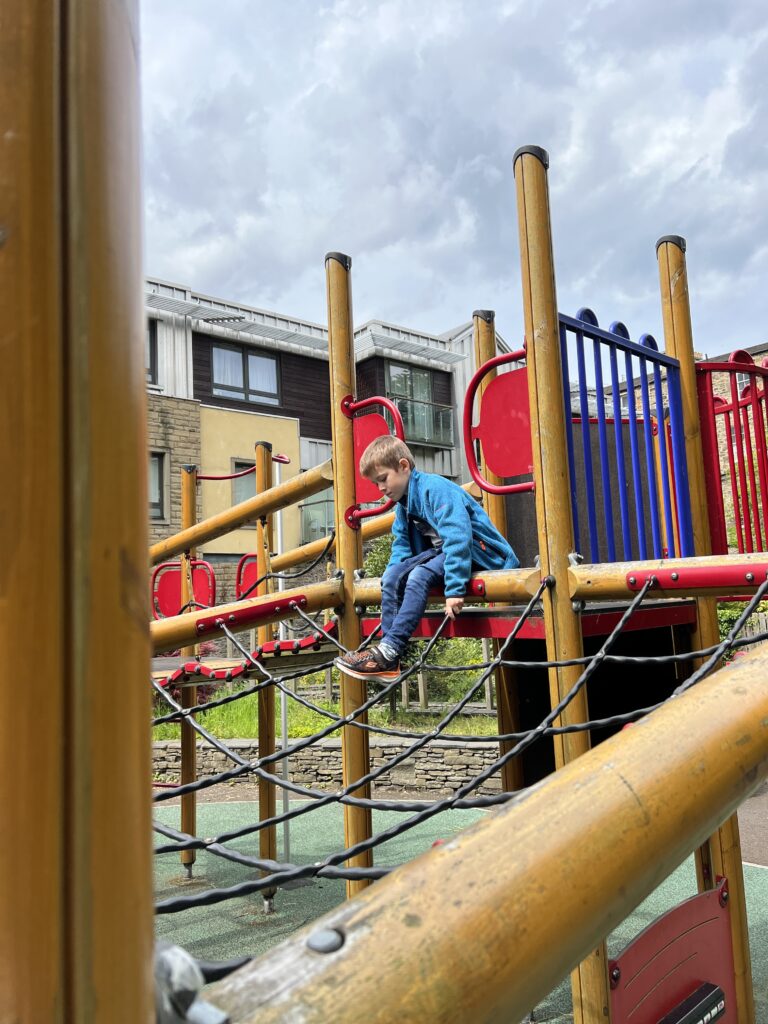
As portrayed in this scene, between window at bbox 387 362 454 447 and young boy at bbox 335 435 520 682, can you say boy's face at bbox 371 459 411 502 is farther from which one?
window at bbox 387 362 454 447

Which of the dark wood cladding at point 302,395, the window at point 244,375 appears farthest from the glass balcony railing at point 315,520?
the window at point 244,375

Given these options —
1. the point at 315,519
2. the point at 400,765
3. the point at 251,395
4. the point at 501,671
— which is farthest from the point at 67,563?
the point at 251,395

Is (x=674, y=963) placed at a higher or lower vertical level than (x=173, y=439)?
lower

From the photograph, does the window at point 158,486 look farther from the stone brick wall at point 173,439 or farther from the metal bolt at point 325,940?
the metal bolt at point 325,940

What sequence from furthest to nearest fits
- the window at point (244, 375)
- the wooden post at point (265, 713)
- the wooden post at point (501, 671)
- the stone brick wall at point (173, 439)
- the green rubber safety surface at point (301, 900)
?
the window at point (244, 375)
the stone brick wall at point (173, 439)
the wooden post at point (265, 713)
the green rubber safety surface at point (301, 900)
the wooden post at point (501, 671)

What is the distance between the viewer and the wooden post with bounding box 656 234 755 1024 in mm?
2734

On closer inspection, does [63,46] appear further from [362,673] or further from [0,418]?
[362,673]

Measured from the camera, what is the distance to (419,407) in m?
21.6

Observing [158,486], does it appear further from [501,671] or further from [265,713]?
[501,671]

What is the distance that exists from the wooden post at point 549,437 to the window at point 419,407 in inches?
725

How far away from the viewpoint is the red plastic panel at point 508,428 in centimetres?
284

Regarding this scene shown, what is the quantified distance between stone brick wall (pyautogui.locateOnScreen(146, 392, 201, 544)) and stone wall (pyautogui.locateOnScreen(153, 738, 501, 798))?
7.65m

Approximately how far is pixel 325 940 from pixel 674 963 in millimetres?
2661

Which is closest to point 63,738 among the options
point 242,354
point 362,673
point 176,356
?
point 362,673
